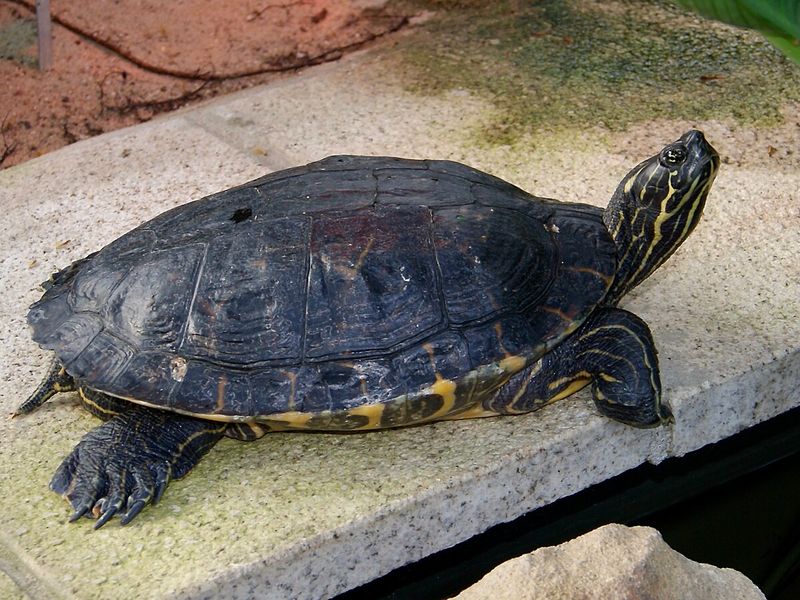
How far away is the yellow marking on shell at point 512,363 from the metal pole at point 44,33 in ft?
15.0

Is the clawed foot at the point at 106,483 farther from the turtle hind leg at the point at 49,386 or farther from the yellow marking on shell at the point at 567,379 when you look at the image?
the yellow marking on shell at the point at 567,379

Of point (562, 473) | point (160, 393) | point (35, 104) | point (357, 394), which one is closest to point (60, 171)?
point (35, 104)

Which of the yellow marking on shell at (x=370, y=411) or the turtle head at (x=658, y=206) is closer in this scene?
the yellow marking on shell at (x=370, y=411)

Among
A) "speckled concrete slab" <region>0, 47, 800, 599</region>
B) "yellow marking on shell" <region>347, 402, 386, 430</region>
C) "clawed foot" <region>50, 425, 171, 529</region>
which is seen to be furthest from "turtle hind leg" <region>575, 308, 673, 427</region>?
"clawed foot" <region>50, 425, 171, 529</region>

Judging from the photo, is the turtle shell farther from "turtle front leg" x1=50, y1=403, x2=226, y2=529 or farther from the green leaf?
the green leaf

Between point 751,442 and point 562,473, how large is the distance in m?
0.94

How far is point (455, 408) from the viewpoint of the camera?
3.66 metres

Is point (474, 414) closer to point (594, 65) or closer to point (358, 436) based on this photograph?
point (358, 436)

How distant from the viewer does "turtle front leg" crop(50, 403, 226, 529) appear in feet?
11.1

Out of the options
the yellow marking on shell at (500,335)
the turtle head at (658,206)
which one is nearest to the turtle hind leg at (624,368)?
the turtle head at (658,206)

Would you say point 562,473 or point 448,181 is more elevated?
point 448,181

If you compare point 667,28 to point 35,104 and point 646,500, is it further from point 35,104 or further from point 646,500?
point 35,104

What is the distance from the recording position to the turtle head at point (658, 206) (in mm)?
3859

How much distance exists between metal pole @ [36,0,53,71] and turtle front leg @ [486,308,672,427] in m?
4.54
